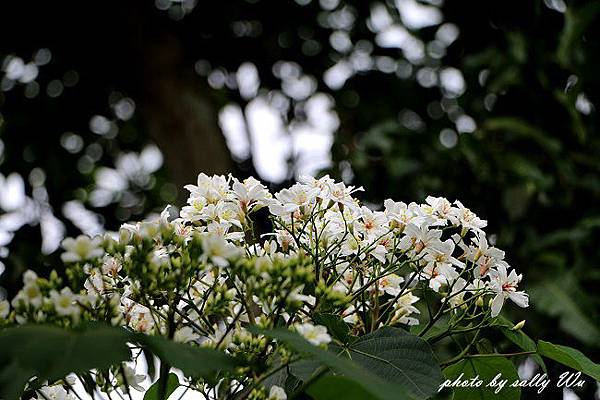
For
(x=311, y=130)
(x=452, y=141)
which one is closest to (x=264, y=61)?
(x=311, y=130)

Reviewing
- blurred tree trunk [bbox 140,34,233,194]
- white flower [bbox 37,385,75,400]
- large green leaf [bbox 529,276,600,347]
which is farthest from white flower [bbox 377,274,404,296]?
blurred tree trunk [bbox 140,34,233,194]

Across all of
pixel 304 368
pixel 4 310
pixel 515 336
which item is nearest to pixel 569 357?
pixel 515 336

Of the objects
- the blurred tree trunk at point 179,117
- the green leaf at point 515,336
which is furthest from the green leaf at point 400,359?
the blurred tree trunk at point 179,117

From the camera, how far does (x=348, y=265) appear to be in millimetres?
714

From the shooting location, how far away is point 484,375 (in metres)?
0.74

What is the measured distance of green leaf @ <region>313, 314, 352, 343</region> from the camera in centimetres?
61

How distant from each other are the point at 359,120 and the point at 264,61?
1.33ft

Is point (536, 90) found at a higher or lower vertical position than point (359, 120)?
higher

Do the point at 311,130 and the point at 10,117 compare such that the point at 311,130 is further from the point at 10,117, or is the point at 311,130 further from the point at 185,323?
the point at 185,323

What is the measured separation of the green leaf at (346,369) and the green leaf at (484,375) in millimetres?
256

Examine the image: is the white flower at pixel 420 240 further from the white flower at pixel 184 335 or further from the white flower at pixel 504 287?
the white flower at pixel 184 335

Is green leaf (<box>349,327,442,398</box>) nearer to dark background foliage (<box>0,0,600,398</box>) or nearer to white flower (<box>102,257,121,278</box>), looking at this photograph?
white flower (<box>102,257,121,278</box>)

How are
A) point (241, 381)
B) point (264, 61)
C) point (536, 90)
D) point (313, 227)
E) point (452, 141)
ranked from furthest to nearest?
point (264, 61) → point (452, 141) → point (536, 90) → point (313, 227) → point (241, 381)

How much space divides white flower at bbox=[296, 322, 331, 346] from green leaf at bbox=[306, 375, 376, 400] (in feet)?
0.09
